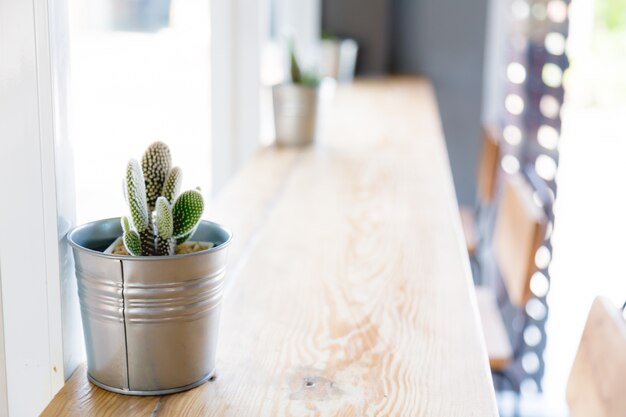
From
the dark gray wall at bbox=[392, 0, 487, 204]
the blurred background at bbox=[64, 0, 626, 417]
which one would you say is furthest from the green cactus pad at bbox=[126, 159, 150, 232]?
the dark gray wall at bbox=[392, 0, 487, 204]

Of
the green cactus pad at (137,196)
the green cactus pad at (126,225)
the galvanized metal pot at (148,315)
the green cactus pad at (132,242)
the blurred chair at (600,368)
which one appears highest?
the green cactus pad at (137,196)

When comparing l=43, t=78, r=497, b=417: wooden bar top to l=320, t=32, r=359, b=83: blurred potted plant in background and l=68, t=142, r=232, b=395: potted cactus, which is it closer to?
l=68, t=142, r=232, b=395: potted cactus

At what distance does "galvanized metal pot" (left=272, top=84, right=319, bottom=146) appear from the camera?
7.14ft

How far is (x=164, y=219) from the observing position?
2.80ft

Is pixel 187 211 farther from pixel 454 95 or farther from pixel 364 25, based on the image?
pixel 454 95

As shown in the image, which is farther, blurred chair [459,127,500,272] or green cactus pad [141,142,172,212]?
blurred chair [459,127,500,272]

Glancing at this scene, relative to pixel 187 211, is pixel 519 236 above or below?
below

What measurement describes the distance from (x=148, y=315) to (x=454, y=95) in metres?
3.57

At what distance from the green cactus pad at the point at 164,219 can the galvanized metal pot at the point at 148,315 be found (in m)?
0.05

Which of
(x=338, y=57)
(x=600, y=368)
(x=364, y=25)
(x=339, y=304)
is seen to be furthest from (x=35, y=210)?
(x=364, y=25)

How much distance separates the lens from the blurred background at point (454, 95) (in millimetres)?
1433

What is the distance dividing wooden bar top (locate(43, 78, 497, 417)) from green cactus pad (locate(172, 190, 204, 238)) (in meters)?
0.18

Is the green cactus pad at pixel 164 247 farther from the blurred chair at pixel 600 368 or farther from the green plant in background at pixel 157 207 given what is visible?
the blurred chair at pixel 600 368

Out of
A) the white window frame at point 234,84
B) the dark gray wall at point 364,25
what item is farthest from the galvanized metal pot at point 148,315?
the dark gray wall at point 364,25
